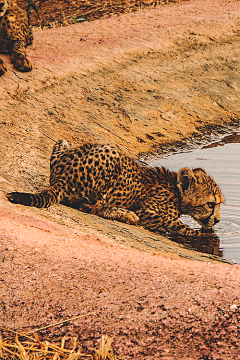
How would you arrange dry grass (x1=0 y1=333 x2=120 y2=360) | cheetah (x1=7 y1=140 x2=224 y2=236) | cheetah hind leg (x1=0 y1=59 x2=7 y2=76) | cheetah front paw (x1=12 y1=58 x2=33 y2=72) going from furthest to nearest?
cheetah front paw (x1=12 y1=58 x2=33 y2=72)
cheetah hind leg (x1=0 y1=59 x2=7 y2=76)
cheetah (x1=7 y1=140 x2=224 y2=236)
dry grass (x1=0 y1=333 x2=120 y2=360)

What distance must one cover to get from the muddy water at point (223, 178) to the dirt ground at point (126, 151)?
47 centimetres

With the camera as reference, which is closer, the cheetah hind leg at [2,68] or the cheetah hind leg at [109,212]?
the cheetah hind leg at [109,212]

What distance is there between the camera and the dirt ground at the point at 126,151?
345cm

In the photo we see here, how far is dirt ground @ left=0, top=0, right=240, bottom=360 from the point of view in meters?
3.45

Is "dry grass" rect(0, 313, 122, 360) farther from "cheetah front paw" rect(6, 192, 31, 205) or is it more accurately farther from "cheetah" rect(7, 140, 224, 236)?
"cheetah" rect(7, 140, 224, 236)

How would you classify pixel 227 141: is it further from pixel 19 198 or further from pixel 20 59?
pixel 19 198

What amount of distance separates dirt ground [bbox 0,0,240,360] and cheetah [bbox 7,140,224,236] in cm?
27

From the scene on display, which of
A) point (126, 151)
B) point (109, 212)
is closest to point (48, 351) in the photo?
point (109, 212)

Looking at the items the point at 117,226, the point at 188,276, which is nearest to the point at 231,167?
the point at 117,226

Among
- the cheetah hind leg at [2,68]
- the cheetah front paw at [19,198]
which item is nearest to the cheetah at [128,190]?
the cheetah front paw at [19,198]

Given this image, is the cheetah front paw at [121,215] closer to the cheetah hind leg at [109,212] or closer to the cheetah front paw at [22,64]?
the cheetah hind leg at [109,212]

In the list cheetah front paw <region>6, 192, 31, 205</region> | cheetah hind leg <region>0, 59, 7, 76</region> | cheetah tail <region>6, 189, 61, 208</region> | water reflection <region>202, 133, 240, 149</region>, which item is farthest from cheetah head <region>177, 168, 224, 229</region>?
cheetah hind leg <region>0, 59, 7, 76</region>

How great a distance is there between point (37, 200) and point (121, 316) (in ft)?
7.60

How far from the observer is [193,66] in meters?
12.1
